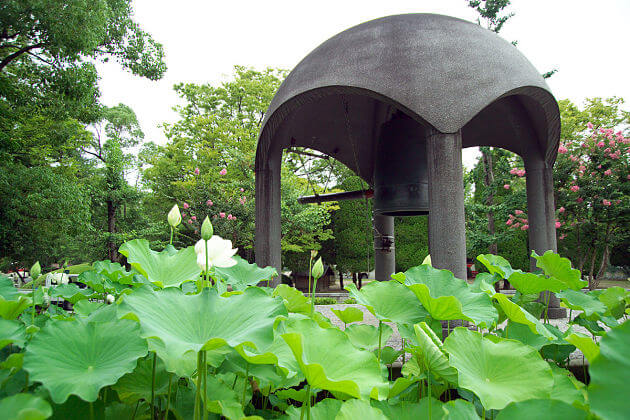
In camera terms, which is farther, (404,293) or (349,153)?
(349,153)

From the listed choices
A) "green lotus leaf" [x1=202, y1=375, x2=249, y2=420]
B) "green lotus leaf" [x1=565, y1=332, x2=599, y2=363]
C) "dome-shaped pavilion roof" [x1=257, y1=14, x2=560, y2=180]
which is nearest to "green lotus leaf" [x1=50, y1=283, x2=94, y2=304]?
"green lotus leaf" [x1=202, y1=375, x2=249, y2=420]

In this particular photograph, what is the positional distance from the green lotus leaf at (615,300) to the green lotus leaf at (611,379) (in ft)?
3.22

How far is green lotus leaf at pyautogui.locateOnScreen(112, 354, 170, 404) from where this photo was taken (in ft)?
2.32

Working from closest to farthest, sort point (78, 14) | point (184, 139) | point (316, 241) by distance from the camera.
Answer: point (78, 14)
point (184, 139)
point (316, 241)

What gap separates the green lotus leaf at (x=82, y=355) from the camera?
0.54m

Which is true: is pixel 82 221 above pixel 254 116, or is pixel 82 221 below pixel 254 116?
below

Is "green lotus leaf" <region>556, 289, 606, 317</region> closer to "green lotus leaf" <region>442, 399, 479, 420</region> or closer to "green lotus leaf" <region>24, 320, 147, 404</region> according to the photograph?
"green lotus leaf" <region>442, 399, 479, 420</region>

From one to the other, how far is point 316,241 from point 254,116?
560cm

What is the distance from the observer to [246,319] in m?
0.71

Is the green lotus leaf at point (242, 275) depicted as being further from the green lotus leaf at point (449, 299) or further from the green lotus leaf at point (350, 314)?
the green lotus leaf at point (449, 299)

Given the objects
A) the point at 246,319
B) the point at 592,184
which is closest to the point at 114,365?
the point at 246,319

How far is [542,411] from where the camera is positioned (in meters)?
0.50

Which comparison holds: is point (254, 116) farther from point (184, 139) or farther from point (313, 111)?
point (313, 111)

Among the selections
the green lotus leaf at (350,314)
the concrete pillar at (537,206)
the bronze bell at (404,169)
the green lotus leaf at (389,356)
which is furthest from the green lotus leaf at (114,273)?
the concrete pillar at (537,206)
